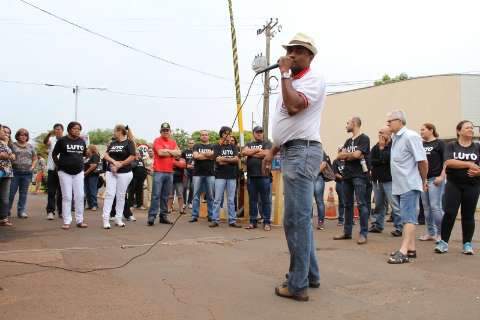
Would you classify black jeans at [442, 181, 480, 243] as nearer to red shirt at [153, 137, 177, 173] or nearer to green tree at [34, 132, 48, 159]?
red shirt at [153, 137, 177, 173]

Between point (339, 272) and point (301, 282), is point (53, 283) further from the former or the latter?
point (339, 272)

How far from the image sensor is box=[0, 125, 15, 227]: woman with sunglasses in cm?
862

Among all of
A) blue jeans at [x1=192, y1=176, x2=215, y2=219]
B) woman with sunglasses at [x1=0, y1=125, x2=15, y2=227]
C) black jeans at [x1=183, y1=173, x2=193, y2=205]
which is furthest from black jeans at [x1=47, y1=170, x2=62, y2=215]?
black jeans at [x1=183, y1=173, x2=193, y2=205]

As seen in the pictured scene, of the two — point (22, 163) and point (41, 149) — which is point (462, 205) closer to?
point (22, 163)

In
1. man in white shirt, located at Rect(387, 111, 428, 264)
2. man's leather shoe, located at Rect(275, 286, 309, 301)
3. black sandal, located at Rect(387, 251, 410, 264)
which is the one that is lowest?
black sandal, located at Rect(387, 251, 410, 264)

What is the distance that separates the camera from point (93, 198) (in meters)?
12.6

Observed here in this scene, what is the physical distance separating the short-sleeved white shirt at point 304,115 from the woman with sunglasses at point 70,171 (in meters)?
5.42

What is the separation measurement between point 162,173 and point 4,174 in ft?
9.56

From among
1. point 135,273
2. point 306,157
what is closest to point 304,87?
point 306,157

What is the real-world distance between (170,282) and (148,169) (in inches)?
342

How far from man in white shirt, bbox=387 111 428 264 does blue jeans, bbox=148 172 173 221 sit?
4.62 meters

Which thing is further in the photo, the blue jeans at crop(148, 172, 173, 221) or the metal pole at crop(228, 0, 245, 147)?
the metal pole at crop(228, 0, 245, 147)

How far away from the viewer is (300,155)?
4.10 metres

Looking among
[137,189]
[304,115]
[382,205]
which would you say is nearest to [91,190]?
[137,189]
